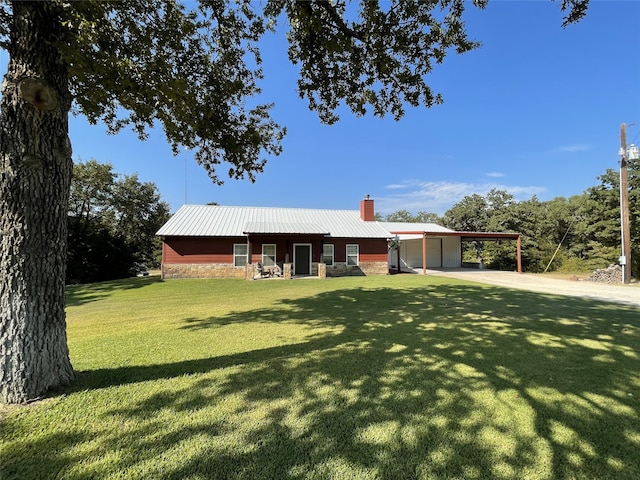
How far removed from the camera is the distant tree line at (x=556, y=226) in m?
18.2

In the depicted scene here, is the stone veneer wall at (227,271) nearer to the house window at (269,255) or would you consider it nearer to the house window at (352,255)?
the house window at (352,255)

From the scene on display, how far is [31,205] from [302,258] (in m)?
16.0

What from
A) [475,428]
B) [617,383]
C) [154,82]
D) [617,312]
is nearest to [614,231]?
[617,312]

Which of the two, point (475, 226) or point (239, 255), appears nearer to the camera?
point (239, 255)

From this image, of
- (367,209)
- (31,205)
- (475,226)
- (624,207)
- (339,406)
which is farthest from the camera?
(475,226)

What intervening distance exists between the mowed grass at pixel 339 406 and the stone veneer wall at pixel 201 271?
11.7 meters

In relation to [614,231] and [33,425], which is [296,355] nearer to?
[33,425]

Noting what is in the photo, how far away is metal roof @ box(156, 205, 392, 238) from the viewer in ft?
57.4

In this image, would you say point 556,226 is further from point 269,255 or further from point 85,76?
point 85,76

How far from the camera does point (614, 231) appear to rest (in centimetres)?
1814

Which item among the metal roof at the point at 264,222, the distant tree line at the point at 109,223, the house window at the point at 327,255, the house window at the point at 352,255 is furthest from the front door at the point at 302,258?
the distant tree line at the point at 109,223

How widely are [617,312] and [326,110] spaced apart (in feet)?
27.2

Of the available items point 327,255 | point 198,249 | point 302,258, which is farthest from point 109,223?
point 327,255

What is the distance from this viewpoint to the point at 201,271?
17312mm
